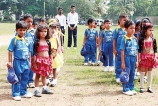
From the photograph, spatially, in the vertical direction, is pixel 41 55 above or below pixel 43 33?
below

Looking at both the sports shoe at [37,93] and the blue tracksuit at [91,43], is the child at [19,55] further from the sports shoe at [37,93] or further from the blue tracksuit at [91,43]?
the blue tracksuit at [91,43]

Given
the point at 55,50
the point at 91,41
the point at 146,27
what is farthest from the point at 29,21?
the point at 91,41

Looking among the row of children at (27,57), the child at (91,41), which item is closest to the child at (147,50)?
the row of children at (27,57)

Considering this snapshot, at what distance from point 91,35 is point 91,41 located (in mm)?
238

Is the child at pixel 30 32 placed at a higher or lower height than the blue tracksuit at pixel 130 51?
higher

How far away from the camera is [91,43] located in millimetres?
10766

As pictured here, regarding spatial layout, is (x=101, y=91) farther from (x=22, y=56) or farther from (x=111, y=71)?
(x=111, y=71)

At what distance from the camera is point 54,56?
284 inches

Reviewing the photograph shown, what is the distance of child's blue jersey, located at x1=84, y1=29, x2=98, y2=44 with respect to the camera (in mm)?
10578

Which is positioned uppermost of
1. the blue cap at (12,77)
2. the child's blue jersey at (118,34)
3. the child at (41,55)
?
the child's blue jersey at (118,34)

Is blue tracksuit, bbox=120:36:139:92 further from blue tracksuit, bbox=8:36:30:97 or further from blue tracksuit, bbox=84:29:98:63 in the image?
blue tracksuit, bbox=84:29:98:63

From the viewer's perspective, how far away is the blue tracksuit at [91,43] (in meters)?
10.6

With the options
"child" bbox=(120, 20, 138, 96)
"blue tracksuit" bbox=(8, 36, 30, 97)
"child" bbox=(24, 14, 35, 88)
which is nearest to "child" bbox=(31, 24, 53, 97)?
"blue tracksuit" bbox=(8, 36, 30, 97)

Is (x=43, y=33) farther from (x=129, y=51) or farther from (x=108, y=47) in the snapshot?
(x=108, y=47)
